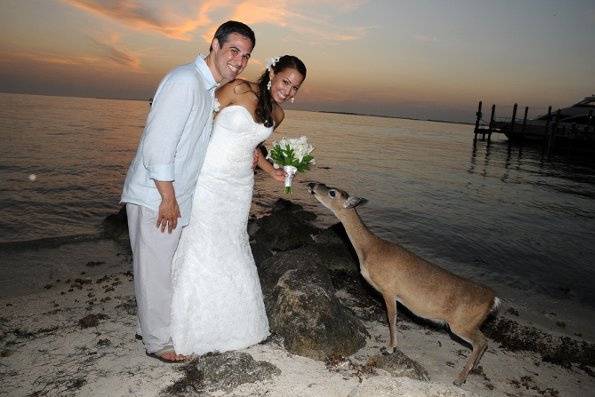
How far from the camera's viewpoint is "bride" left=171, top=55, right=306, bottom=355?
177 inches

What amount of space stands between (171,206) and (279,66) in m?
2.26

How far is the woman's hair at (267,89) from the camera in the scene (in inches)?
181

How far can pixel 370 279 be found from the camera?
5.66 metres

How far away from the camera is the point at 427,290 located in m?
5.32

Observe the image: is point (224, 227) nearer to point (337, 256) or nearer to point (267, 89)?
point (267, 89)

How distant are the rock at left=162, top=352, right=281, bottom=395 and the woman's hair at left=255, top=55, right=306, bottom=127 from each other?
113 inches

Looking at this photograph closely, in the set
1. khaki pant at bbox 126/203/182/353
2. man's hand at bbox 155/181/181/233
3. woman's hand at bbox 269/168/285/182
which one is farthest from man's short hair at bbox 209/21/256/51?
woman's hand at bbox 269/168/285/182

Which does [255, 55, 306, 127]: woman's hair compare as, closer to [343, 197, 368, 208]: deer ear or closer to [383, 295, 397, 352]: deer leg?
[343, 197, 368, 208]: deer ear

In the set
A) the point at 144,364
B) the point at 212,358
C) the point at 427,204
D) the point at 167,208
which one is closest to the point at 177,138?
the point at 167,208

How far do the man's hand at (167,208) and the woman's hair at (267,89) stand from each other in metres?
1.44

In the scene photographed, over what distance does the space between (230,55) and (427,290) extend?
4.07 meters

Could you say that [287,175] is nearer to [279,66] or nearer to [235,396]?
[279,66]

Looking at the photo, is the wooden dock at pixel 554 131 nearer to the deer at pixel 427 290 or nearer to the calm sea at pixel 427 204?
the calm sea at pixel 427 204

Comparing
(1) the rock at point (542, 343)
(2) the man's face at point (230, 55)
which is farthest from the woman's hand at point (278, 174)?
(1) the rock at point (542, 343)
